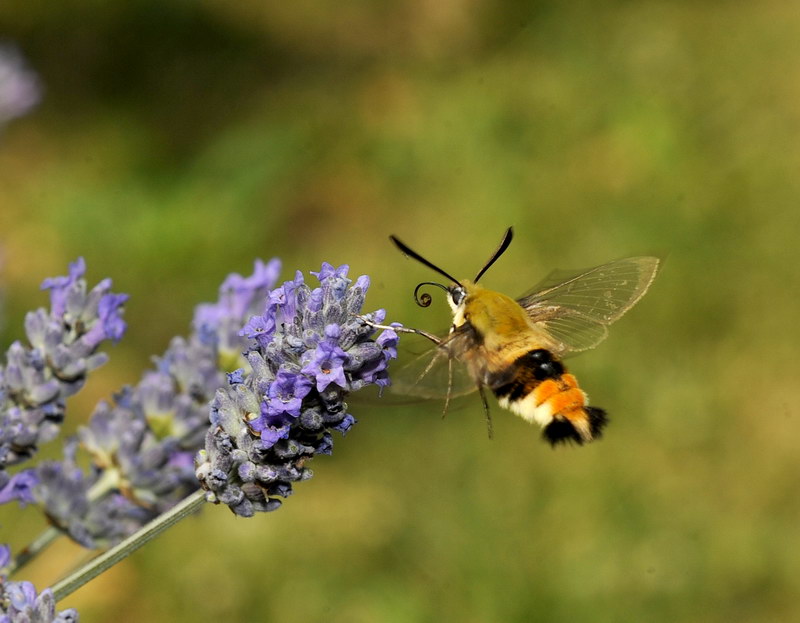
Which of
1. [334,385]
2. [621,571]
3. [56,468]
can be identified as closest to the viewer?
[334,385]

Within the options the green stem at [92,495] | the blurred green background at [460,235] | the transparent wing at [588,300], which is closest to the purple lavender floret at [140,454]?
the green stem at [92,495]

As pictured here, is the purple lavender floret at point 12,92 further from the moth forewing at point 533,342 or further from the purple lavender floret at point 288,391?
the purple lavender floret at point 288,391

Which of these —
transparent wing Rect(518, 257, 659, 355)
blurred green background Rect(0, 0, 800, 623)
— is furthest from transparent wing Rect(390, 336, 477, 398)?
blurred green background Rect(0, 0, 800, 623)

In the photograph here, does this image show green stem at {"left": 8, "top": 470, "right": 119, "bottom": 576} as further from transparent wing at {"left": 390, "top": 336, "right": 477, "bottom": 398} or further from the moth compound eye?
the moth compound eye

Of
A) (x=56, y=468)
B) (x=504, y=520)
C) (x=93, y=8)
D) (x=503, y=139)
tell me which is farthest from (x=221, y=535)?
(x=93, y=8)

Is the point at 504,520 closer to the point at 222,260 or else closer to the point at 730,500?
the point at 730,500

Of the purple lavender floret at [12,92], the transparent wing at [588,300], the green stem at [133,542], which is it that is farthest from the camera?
the purple lavender floret at [12,92]

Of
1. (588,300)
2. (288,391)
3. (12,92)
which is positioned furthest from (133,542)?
(12,92)
